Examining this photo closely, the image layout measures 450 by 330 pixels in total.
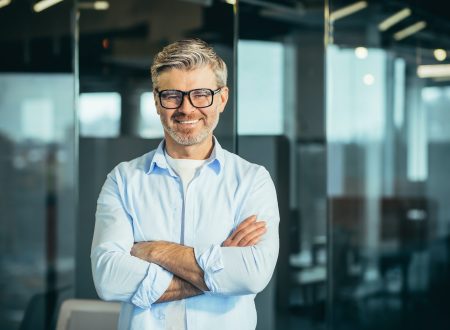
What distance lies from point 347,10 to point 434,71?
2.68 ft

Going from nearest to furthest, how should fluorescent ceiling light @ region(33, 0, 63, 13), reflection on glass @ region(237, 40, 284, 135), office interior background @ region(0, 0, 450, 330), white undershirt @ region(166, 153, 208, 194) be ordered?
white undershirt @ region(166, 153, 208, 194) → reflection on glass @ region(237, 40, 284, 135) → office interior background @ region(0, 0, 450, 330) → fluorescent ceiling light @ region(33, 0, 63, 13)

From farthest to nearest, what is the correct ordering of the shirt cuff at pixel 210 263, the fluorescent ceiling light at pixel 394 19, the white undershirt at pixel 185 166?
the fluorescent ceiling light at pixel 394 19, the white undershirt at pixel 185 166, the shirt cuff at pixel 210 263

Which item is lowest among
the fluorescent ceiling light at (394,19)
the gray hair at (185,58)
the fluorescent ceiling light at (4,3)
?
the gray hair at (185,58)

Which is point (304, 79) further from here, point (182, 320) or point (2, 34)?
point (182, 320)

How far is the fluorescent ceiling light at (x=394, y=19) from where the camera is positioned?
5.76 m

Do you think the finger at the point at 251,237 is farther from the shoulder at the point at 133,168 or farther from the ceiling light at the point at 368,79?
the ceiling light at the point at 368,79

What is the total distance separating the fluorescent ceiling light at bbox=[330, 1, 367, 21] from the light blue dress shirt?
3.34 m

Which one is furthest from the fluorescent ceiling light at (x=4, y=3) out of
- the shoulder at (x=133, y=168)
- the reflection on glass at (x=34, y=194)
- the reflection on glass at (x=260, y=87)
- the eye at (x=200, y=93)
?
the eye at (x=200, y=93)

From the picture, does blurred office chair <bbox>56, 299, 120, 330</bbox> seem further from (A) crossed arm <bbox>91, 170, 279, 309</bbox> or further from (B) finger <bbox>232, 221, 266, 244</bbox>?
(B) finger <bbox>232, 221, 266, 244</bbox>

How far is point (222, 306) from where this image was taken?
2.51 m

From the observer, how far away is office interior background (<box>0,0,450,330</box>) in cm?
552

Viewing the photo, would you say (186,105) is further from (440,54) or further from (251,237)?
(440,54)

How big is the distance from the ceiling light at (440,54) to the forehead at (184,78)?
3673mm

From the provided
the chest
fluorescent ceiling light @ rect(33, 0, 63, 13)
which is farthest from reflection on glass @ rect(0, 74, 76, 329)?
the chest
